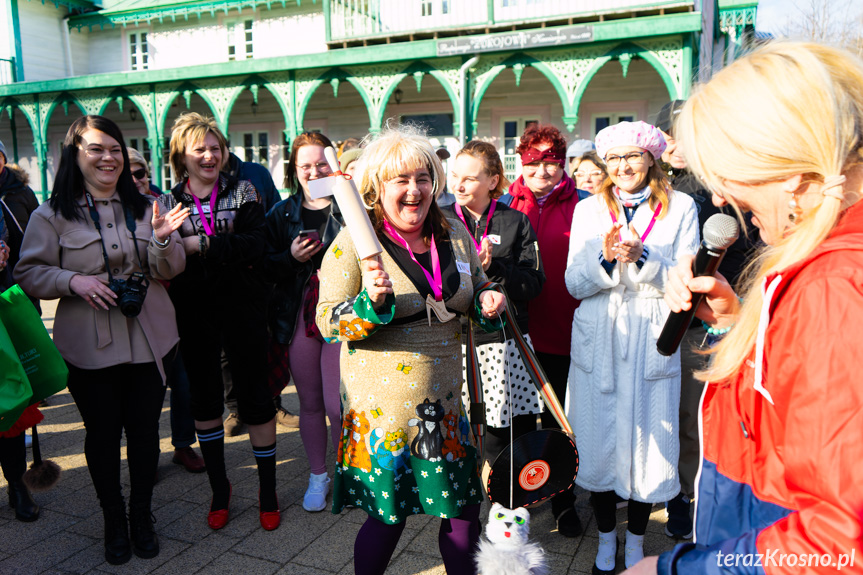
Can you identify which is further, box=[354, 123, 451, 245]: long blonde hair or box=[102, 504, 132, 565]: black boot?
box=[102, 504, 132, 565]: black boot

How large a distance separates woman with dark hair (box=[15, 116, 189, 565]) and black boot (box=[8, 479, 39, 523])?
745mm

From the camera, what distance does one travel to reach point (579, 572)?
2.80m

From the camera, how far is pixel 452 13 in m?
12.7

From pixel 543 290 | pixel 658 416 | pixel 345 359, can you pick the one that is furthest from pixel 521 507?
pixel 543 290

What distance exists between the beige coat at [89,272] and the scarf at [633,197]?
2.24 m

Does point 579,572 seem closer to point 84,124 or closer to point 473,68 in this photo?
point 84,124

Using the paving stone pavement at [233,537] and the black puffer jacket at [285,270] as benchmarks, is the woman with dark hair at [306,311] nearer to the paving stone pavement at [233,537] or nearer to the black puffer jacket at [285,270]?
the black puffer jacket at [285,270]

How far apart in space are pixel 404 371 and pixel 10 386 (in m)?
1.68

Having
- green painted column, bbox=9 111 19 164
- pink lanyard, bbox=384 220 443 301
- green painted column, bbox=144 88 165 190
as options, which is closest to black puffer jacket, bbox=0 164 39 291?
pink lanyard, bbox=384 220 443 301

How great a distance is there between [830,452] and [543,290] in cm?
267

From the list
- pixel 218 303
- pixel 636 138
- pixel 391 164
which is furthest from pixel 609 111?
pixel 391 164

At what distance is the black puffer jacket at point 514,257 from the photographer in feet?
10.3

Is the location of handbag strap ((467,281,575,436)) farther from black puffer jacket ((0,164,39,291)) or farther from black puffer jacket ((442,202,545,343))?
black puffer jacket ((0,164,39,291))

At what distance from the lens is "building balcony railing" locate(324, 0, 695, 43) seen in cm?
1071
